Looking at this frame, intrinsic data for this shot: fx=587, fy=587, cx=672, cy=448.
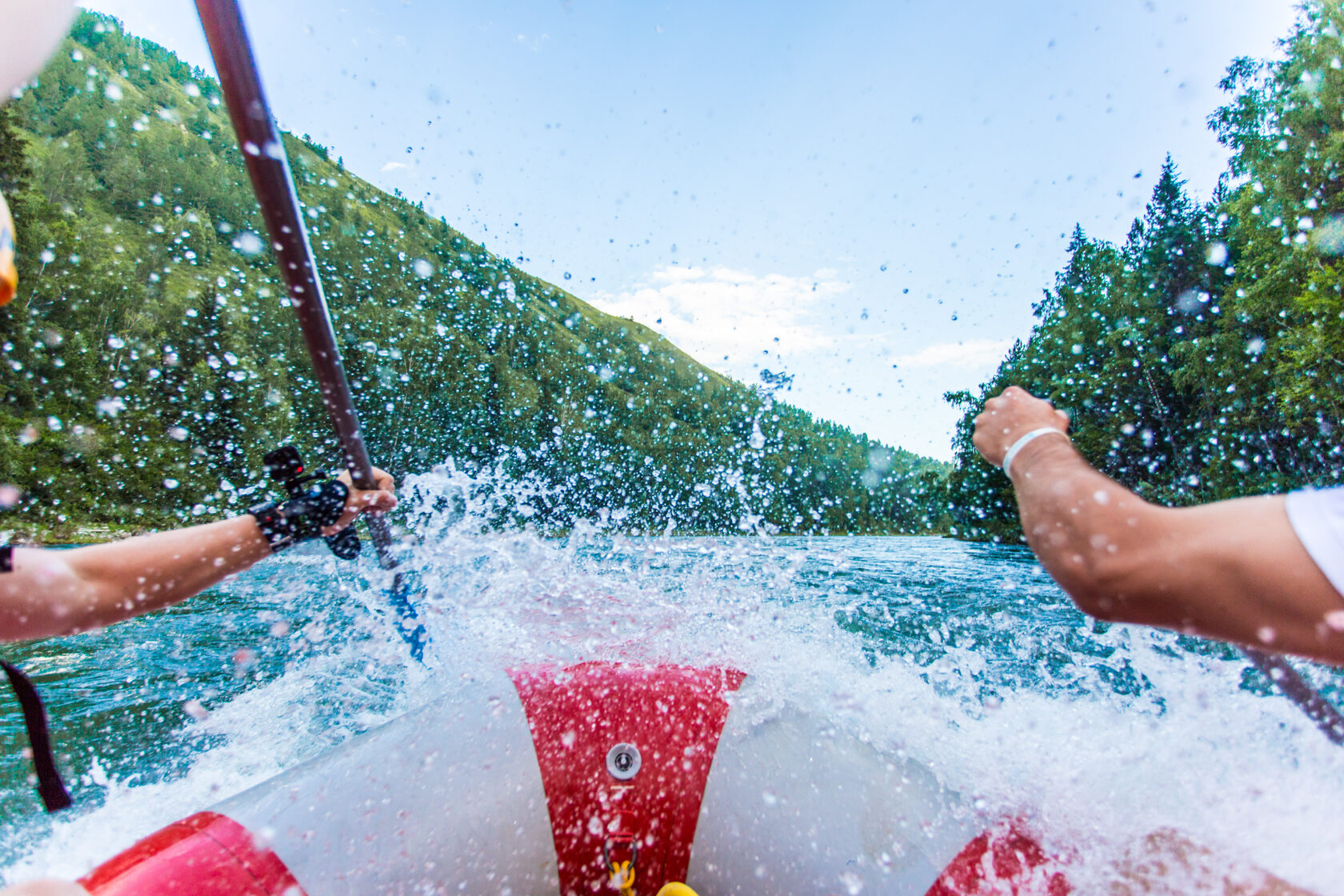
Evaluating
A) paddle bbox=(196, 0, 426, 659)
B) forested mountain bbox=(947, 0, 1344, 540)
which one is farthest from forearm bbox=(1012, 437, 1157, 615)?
forested mountain bbox=(947, 0, 1344, 540)

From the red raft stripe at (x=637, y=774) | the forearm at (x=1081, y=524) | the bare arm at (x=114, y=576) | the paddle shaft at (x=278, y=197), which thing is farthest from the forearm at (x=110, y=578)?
the forearm at (x=1081, y=524)

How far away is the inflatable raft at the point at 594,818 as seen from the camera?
70.9 inches

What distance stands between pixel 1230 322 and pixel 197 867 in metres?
29.3

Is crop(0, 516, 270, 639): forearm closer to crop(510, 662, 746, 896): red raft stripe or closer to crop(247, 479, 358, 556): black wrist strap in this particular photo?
crop(247, 479, 358, 556): black wrist strap

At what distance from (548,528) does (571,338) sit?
226 ft

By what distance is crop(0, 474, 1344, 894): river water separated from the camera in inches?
85.7

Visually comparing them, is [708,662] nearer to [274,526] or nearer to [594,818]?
[594,818]

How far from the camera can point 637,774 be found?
218cm

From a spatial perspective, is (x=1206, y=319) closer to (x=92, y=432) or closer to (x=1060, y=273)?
(x=1060, y=273)

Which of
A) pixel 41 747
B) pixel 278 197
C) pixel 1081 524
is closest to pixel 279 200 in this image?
pixel 278 197

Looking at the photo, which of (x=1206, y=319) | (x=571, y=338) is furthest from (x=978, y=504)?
(x=571, y=338)

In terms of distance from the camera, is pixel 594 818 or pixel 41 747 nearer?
pixel 41 747

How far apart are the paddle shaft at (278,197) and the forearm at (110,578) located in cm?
68

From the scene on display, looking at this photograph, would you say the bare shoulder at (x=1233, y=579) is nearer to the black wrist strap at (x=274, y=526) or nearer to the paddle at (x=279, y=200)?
the black wrist strap at (x=274, y=526)
